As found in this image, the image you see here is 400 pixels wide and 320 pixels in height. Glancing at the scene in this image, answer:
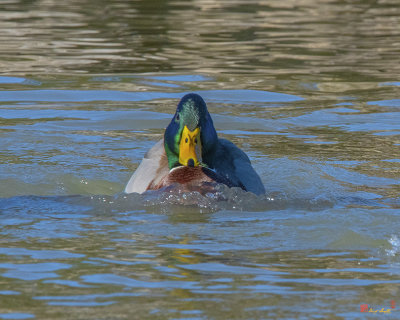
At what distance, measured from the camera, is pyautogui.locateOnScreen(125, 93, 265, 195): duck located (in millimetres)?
7559

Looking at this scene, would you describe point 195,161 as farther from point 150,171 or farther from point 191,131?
point 150,171

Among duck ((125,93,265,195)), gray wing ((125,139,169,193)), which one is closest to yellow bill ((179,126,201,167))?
duck ((125,93,265,195))

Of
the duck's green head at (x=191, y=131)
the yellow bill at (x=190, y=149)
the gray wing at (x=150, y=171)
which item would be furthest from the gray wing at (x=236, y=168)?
the gray wing at (x=150, y=171)

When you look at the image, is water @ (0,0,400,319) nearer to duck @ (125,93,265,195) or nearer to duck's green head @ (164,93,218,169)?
duck @ (125,93,265,195)

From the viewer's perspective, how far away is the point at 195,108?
7.57 meters

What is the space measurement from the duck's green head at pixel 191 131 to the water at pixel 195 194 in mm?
334

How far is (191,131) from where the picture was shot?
7547mm

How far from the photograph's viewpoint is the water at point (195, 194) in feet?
17.5

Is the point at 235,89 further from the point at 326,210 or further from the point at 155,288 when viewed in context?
the point at 155,288

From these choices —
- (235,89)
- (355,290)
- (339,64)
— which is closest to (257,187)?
(355,290)

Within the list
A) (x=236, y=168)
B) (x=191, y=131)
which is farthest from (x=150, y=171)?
(x=191, y=131)

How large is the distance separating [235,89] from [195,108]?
5.91m

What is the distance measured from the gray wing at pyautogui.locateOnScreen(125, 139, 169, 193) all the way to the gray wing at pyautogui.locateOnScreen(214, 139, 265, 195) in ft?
1.54

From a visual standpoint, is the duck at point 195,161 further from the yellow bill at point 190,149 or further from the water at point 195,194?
the water at point 195,194
